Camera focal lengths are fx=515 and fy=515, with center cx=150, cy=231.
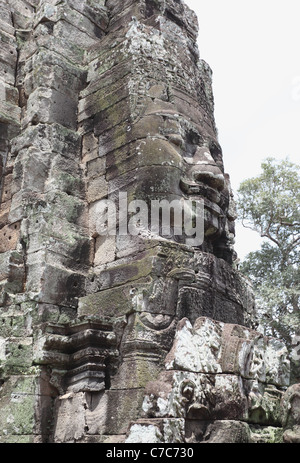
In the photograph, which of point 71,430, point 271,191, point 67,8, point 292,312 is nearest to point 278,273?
point 292,312

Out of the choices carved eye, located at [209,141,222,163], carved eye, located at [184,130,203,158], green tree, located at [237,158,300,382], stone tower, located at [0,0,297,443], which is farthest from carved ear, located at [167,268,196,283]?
green tree, located at [237,158,300,382]

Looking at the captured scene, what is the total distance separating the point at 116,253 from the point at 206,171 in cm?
134

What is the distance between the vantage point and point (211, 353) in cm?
432

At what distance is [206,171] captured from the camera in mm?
5613

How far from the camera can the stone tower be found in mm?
4266

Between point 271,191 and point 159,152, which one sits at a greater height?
point 271,191

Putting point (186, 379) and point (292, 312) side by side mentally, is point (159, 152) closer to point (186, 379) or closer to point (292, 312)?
point (186, 379)

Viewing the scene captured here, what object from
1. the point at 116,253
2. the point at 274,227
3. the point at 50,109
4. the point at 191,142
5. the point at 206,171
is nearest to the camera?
the point at 116,253

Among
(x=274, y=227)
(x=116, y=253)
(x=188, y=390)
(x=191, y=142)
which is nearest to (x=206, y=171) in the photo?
(x=191, y=142)

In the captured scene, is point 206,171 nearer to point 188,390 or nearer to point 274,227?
point 188,390

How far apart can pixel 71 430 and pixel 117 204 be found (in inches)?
89.5

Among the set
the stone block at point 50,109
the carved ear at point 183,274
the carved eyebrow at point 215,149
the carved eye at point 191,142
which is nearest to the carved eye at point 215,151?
the carved eyebrow at point 215,149

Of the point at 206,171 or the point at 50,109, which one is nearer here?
the point at 206,171

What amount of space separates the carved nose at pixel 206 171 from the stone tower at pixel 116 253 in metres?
0.02
